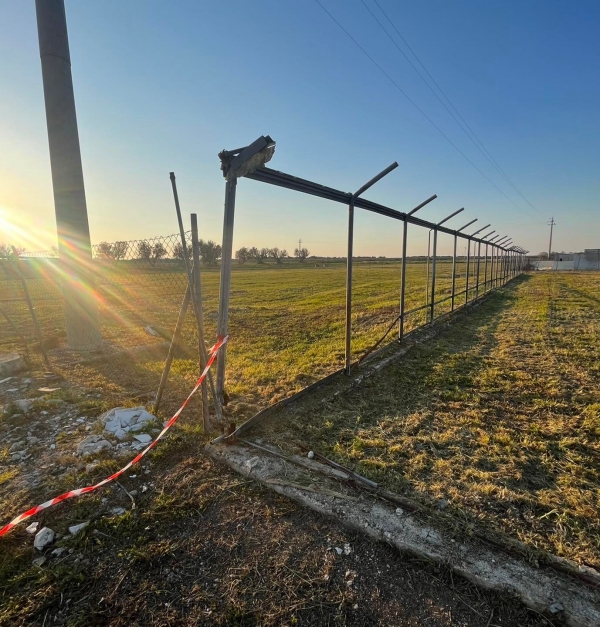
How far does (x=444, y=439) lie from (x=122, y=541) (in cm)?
268

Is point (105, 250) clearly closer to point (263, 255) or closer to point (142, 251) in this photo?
point (142, 251)

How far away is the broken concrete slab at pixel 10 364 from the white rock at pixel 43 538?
13.6ft

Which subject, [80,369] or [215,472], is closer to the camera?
[215,472]

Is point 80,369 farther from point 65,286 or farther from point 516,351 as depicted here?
point 516,351

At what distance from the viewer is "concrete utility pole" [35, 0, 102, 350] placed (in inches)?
211

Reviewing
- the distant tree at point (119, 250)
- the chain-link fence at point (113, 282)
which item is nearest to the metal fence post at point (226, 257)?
the chain-link fence at point (113, 282)

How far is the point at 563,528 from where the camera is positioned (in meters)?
2.07

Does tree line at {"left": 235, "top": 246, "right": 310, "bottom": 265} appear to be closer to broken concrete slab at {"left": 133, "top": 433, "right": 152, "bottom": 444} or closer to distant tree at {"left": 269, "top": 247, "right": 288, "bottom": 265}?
distant tree at {"left": 269, "top": 247, "right": 288, "bottom": 265}

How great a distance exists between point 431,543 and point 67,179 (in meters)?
6.96

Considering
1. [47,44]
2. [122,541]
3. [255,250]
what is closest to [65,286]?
[47,44]

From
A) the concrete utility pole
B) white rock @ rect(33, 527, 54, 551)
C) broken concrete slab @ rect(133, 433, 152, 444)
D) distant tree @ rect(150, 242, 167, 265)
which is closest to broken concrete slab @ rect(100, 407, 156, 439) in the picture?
broken concrete slab @ rect(133, 433, 152, 444)

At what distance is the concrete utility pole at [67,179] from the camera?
5352mm

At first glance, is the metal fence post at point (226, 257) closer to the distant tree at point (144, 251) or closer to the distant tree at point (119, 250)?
the distant tree at point (144, 251)

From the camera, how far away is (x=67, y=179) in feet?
18.5
